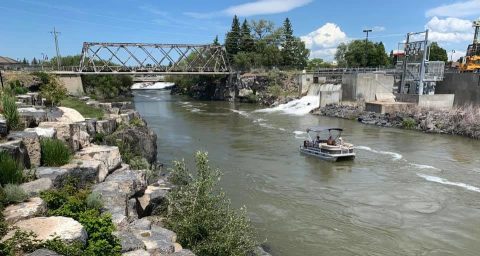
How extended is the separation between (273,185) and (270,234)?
602 cm

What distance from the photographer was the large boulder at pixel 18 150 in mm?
9758

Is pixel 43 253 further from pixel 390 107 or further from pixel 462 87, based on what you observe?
pixel 462 87

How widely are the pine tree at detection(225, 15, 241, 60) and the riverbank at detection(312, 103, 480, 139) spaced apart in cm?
5633

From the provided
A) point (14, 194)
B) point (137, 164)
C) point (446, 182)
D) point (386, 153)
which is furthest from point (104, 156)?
point (386, 153)

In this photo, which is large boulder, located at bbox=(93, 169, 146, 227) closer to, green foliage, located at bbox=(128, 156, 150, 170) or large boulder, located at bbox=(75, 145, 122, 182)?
large boulder, located at bbox=(75, 145, 122, 182)

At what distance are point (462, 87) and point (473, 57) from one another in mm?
12457

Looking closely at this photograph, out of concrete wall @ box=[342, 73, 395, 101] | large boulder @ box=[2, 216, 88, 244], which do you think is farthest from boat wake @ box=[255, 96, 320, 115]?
large boulder @ box=[2, 216, 88, 244]

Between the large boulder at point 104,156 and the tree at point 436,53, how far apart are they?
9754cm

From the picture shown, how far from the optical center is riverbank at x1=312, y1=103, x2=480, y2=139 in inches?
1387

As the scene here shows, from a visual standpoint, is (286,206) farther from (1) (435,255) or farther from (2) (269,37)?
(2) (269,37)

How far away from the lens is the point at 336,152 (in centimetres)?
2481

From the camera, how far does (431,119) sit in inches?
1490

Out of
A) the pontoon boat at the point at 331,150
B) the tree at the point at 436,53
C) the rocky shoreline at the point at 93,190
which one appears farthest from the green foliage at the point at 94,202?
the tree at the point at 436,53

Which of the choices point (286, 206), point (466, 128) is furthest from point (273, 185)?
point (466, 128)
